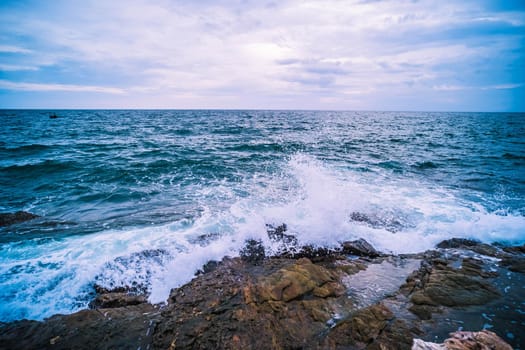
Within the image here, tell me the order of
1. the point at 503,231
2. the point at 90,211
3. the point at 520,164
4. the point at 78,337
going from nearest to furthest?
the point at 78,337 → the point at 503,231 → the point at 90,211 → the point at 520,164

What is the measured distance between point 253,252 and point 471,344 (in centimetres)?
358

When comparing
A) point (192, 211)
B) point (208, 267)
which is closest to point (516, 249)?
point (208, 267)

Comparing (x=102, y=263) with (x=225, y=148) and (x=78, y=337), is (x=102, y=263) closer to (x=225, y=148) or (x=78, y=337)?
(x=78, y=337)

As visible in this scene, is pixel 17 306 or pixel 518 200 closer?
pixel 17 306

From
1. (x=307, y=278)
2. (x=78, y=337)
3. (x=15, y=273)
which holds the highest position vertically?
(x=307, y=278)

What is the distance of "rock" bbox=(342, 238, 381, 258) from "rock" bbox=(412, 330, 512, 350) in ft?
8.61

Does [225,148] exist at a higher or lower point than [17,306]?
higher

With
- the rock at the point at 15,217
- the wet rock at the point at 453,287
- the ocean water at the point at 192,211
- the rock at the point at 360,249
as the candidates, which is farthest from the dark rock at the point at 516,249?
the rock at the point at 15,217

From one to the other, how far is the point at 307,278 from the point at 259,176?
28.1ft

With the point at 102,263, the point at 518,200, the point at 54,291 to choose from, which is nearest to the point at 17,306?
the point at 54,291

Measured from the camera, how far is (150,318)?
3.14 meters

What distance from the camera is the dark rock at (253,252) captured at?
4.83 meters

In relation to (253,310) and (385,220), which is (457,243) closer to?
(385,220)

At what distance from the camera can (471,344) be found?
2.32 meters
